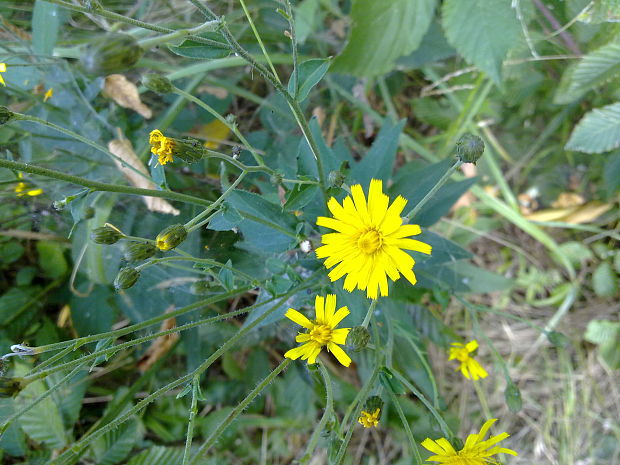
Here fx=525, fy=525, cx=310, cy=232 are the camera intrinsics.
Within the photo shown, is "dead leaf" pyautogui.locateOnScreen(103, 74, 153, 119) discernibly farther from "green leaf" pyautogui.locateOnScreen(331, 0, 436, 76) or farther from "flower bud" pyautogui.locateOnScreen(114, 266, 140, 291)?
"flower bud" pyautogui.locateOnScreen(114, 266, 140, 291)

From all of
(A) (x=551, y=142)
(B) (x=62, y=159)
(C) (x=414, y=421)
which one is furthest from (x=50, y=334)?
(A) (x=551, y=142)

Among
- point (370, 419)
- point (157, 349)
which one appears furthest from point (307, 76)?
point (157, 349)

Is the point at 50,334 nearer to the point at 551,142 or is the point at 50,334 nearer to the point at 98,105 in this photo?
the point at 98,105

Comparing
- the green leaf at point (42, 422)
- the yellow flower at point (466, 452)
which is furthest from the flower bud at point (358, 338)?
the green leaf at point (42, 422)

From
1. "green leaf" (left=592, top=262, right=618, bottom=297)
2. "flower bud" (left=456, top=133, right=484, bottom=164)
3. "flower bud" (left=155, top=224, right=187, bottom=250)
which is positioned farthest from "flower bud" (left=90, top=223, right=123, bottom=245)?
"green leaf" (left=592, top=262, right=618, bottom=297)

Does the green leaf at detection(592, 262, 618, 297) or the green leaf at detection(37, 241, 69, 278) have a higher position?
the green leaf at detection(592, 262, 618, 297)

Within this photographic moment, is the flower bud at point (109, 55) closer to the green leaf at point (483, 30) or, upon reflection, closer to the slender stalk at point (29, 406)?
the slender stalk at point (29, 406)
